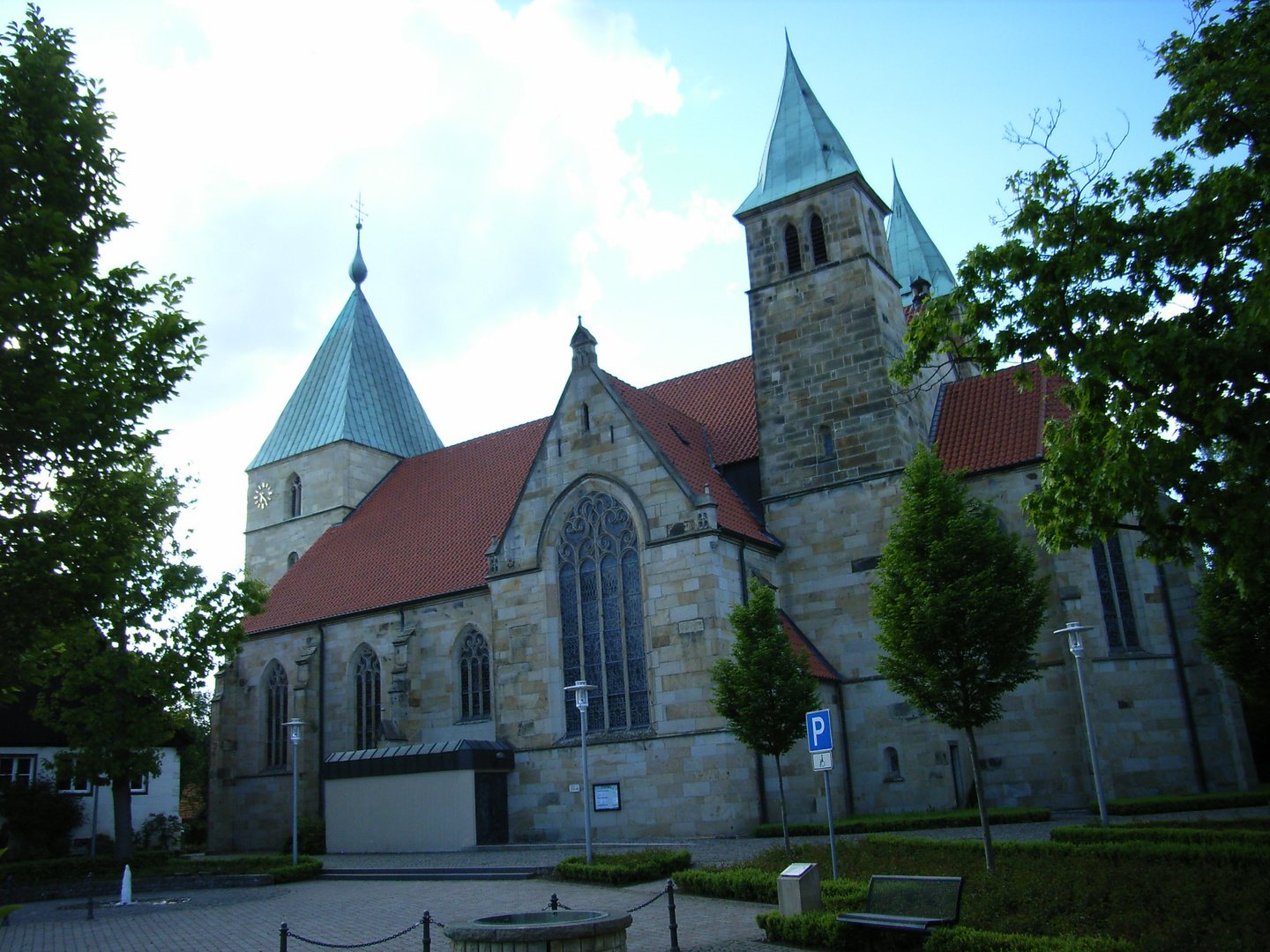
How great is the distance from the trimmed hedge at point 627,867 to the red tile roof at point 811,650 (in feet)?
24.7

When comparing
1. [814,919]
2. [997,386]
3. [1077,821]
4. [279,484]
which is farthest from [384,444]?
[814,919]

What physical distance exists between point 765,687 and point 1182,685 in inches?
402

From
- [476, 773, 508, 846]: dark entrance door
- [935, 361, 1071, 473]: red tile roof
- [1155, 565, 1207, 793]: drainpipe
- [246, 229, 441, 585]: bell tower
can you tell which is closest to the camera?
[1155, 565, 1207, 793]: drainpipe

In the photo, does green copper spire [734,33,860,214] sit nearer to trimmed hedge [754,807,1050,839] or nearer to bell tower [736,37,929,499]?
bell tower [736,37,929,499]

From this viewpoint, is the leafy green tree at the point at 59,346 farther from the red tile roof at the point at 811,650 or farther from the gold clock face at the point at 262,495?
the gold clock face at the point at 262,495

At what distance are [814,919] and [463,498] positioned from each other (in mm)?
26422

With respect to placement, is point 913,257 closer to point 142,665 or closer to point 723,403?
point 723,403

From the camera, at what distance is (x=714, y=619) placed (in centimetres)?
2441

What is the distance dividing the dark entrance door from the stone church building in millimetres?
88

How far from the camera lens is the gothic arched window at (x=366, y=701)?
110 ft

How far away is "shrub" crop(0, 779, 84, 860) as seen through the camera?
3084 cm

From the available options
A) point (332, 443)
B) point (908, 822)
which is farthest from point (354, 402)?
point (908, 822)

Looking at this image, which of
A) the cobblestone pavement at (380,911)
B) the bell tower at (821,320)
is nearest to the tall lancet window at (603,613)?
the cobblestone pavement at (380,911)

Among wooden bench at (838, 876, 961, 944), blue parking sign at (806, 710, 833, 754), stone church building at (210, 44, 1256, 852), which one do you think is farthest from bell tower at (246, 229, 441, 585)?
wooden bench at (838, 876, 961, 944)
